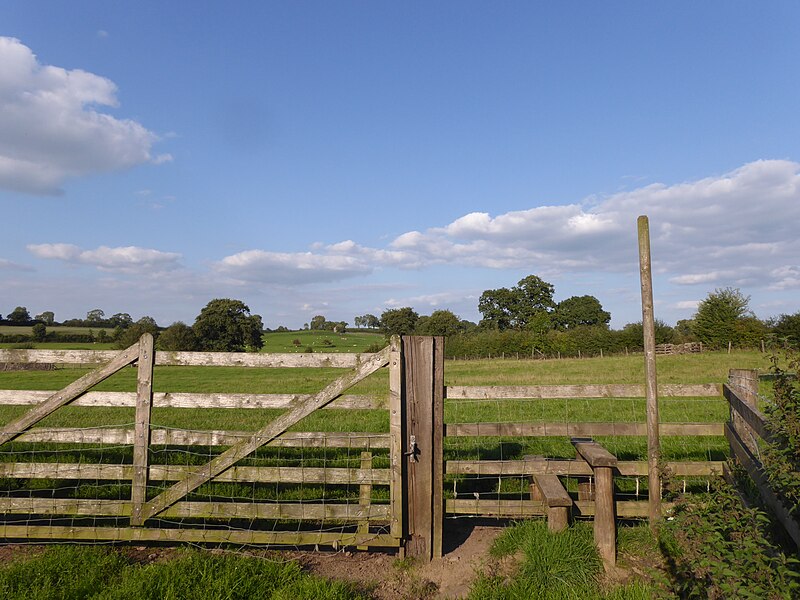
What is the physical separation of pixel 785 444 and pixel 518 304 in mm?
104127

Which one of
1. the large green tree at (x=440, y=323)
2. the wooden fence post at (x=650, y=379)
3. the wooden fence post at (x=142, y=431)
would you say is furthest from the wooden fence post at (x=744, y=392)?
the large green tree at (x=440, y=323)

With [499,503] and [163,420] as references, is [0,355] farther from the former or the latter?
[163,420]

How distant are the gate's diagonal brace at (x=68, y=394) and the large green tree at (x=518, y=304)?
101 meters

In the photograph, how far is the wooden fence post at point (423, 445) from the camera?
204 inches

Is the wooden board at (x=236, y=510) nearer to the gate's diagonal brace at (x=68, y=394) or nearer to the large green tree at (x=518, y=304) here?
the gate's diagonal brace at (x=68, y=394)

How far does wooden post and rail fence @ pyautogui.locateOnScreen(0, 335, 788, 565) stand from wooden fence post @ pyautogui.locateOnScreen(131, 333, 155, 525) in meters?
0.01

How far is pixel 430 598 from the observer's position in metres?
4.57

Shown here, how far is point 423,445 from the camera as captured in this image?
519 centimetres

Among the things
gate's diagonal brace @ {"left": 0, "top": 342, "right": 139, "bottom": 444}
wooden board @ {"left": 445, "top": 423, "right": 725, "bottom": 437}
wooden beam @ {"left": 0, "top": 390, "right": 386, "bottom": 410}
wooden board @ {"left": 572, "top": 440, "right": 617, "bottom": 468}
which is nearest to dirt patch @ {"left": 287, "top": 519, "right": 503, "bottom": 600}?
wooden board @ {"left": 445, "top": 423, "right": 725, "bottom": 437}

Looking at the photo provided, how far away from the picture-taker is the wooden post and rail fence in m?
5.16

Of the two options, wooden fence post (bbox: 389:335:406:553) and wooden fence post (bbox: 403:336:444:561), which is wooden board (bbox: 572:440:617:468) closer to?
wooden fence post (bbox: 403:336:444:561)

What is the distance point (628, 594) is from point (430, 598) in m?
1.63

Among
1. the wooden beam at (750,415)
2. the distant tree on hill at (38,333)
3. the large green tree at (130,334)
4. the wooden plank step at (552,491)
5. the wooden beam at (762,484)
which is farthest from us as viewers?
the distant tree on hill at (38,333)

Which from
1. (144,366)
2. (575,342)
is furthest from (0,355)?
(575,342)
